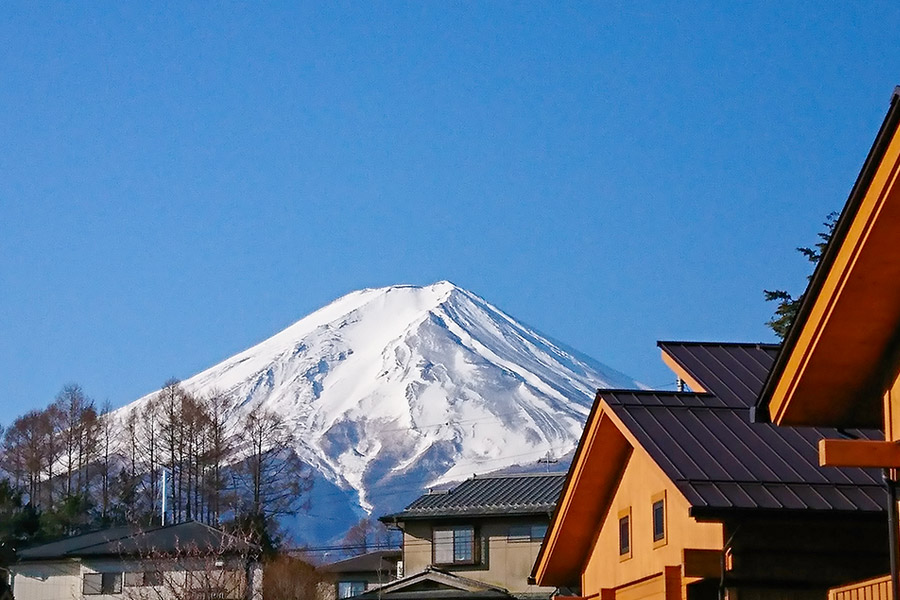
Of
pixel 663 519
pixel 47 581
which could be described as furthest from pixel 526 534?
pixel 663 519

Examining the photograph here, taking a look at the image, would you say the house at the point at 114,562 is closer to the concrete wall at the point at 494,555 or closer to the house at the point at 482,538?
the concrete wall at the point at 494,555

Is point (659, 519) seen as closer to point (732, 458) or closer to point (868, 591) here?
point (732, 458)

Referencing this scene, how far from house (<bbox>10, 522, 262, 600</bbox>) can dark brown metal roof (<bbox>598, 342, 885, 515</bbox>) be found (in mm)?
28692

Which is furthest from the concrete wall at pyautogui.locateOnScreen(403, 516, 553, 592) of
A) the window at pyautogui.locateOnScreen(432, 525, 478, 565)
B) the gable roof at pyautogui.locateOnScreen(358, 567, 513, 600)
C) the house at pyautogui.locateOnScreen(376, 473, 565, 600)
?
the gable roof at pyautogui.locateOnScreen(358, 567, 513, 600)

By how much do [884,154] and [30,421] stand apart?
91.0m

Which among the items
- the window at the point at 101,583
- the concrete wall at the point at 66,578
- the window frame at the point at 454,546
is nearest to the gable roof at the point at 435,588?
the window frame at the point at 454,546

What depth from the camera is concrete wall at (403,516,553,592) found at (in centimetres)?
3997

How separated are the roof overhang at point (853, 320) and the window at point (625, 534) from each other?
23.9 feet

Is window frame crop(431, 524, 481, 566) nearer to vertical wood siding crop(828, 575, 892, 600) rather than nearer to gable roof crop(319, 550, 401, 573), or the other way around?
gable roof crop(319, 550, 401, 573)

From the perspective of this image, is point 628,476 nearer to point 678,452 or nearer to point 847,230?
point 678,452

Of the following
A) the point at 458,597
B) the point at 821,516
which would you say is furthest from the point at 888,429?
the point at 458,597

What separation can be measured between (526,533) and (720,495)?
91.7 ft

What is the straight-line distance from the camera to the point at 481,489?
43531mm

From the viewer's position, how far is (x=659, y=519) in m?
15.0
